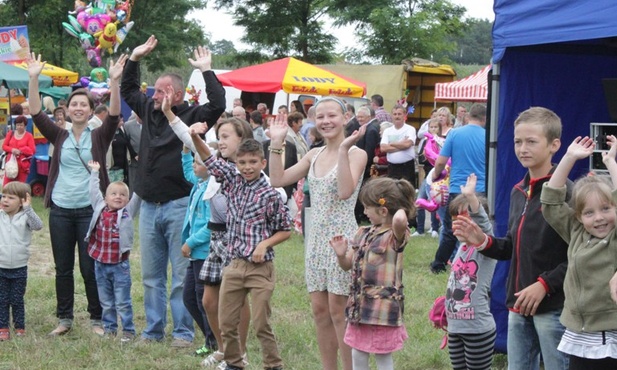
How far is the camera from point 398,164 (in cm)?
1316

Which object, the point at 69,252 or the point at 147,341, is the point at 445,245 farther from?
the point at 69,252

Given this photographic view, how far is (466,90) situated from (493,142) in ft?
54.0

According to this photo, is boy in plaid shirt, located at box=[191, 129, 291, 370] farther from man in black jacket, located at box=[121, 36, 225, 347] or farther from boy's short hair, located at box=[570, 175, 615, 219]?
boy's short hair, located at box=[570, 175, 615, 219]

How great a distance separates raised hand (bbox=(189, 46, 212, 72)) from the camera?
6.14m

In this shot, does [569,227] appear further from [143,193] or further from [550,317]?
[143,193]

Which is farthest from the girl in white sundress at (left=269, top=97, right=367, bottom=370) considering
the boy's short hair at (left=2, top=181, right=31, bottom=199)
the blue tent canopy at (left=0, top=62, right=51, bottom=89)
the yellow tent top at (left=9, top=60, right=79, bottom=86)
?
the yellow tent top at (left=9, top=60, right=79, bottom=86)

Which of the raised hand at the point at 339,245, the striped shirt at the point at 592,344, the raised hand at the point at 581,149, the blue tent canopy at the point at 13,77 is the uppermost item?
the blue tent canopy at the point at 13,77

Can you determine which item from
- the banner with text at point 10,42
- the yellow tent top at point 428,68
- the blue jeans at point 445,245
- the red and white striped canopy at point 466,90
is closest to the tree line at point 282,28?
the yellow tent top at point 428,68

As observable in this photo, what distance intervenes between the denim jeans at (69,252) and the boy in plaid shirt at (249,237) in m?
1.78

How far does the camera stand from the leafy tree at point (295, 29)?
3594cm

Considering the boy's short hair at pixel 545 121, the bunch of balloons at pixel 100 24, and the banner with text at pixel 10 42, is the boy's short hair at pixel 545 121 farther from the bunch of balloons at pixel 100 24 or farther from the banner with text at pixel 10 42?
the banner with text at pixel 10 42

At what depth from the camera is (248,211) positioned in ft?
18.6

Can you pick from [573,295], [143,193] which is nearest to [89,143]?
[143,193]

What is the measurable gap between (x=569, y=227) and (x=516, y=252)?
411 millimetres
